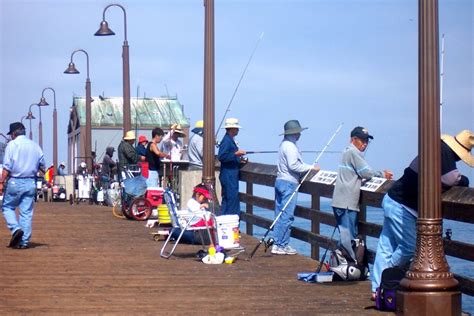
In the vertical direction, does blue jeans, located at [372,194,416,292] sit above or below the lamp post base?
above

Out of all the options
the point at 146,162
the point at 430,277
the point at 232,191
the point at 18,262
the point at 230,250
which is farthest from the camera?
the point at 146,162

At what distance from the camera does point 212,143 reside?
1683 cm

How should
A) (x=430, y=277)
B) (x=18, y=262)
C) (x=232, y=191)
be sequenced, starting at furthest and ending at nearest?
(x=232, y=191)
(x=18, y=262)
(x=430, y=277)

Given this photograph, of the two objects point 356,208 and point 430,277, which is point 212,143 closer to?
point 356,208

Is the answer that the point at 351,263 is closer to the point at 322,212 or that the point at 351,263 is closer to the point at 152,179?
the point at 322,212

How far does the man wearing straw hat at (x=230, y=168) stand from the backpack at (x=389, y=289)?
20.4 feet

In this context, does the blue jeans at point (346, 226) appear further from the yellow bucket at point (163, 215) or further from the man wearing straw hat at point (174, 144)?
the man wearing straw hat at point (174, 144)

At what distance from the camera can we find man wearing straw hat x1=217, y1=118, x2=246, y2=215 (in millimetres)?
15820

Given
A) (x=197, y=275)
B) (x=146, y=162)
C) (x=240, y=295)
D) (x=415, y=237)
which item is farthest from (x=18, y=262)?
(x=146, y=162)

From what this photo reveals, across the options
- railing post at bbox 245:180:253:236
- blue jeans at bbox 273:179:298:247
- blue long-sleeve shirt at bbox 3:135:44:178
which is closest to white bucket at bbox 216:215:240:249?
blue jeans at bbox 273:179:298:247

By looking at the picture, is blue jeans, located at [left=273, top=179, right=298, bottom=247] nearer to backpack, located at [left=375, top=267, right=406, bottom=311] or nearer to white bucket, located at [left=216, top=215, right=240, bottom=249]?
white bucket, located at [left=216, top=215, right=240, bottom=249]

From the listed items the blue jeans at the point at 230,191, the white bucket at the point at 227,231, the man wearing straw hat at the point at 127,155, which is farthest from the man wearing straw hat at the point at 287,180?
the man wearing straw hat at the point at 127,155

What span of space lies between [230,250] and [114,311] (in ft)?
16.5

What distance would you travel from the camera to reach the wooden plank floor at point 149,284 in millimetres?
9828
